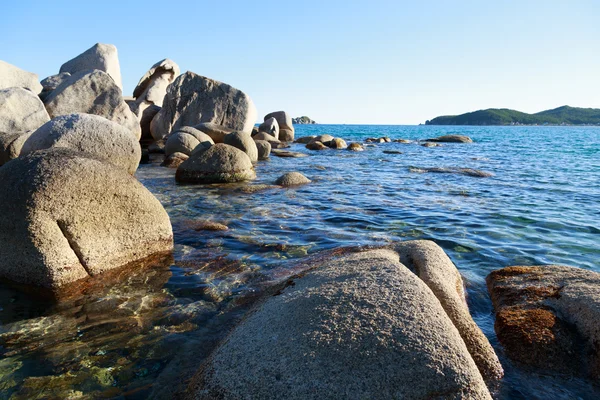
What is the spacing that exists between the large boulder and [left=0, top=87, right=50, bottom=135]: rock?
A: 13.6 meters

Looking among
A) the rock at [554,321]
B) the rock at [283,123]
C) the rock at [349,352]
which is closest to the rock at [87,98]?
the rock at [349,352]

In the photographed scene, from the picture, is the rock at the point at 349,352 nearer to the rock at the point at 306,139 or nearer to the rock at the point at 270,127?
the rock at the point at 270,127

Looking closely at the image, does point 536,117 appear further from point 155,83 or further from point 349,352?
point 349,352

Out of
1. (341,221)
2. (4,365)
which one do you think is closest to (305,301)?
(4,365)

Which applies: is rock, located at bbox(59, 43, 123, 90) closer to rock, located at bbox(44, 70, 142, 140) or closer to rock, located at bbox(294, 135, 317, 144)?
rock, located at bbox(44, 70, 142, 140)

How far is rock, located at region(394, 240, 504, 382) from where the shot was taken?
2.97 m

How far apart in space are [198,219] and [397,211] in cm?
393

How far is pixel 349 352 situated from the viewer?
2.33 meters

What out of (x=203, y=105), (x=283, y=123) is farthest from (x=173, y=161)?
(x=283, y=123)

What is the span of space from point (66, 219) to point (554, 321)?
4.61m

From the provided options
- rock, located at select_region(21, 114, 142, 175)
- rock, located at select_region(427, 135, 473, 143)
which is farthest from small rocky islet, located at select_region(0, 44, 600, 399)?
rock, located at select_region(427, 135, 473, 143)

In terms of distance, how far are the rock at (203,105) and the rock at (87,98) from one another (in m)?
7.76

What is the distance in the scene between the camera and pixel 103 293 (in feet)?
13.8

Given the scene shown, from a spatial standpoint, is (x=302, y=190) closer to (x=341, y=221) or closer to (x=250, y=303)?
(x=341, y=221)
